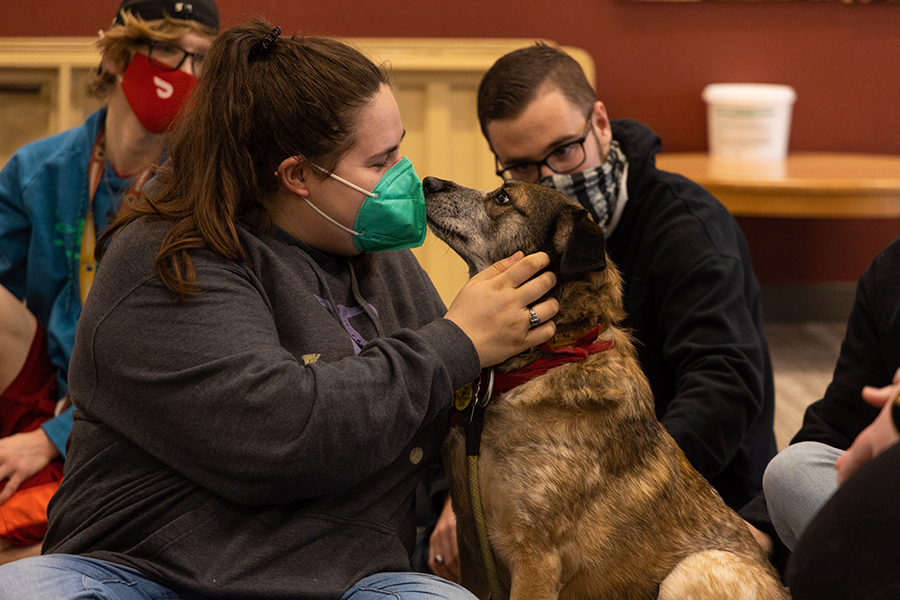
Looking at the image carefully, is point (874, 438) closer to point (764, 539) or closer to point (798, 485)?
point (798, 485)

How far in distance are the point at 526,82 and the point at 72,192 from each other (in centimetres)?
136

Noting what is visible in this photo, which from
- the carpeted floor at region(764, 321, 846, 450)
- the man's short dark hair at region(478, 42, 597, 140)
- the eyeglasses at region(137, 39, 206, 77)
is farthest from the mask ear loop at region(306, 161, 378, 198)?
the carpeted floor at region(764, 321, 846, 450)

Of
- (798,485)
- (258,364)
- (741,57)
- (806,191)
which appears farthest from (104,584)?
(741,57)

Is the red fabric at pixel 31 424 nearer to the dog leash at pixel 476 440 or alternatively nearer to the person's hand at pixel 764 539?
the dog leash at pixel 476 440

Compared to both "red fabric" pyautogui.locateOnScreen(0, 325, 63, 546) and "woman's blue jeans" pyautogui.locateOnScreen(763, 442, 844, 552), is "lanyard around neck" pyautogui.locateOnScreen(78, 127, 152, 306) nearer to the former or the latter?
"red fabric" pyautogui.locateOnScreen(0, 325, 63, 546)

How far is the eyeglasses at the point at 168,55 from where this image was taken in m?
2.31

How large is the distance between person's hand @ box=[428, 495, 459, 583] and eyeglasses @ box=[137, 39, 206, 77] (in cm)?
145

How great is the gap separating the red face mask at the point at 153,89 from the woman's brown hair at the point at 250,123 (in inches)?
31.8

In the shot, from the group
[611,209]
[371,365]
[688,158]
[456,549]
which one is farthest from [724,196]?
[371,365]

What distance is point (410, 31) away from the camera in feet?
14.6

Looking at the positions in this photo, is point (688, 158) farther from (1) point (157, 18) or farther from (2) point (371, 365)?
(2) point (371, 365)

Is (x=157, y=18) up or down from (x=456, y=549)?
up

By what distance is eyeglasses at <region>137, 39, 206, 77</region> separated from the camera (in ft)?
7.58

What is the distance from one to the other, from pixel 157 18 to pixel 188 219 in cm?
120
